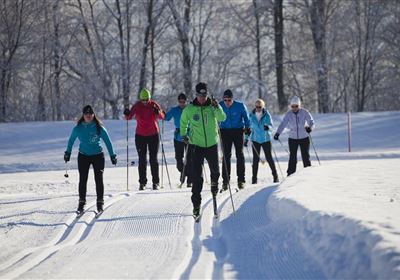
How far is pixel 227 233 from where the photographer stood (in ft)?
25.9

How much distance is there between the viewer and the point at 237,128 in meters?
11.9

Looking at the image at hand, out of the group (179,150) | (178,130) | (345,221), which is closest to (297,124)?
(178,130)

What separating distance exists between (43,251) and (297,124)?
729 cm

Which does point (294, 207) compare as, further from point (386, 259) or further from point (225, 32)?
point (225, 32)

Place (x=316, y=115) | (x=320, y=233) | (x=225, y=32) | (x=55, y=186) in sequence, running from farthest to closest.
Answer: (x=225, y=32)
(x=316, y=115)
(x=55, y=186)
(x=320, y=233)

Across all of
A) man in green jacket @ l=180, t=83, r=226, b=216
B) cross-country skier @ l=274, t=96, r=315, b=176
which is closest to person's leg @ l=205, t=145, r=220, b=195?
man in green jacket @ l=180, t=83, r=226, b=216

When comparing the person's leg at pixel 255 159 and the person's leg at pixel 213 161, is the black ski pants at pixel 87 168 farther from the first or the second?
the person's leg at pixel 255 159

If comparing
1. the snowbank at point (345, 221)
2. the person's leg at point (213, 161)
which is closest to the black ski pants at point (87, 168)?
the person's leg at point (213, 161)

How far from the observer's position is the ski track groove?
254 inches

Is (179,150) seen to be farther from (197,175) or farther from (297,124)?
(197,175)

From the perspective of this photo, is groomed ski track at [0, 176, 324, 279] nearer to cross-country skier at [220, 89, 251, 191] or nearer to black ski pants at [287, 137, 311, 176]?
cross-country skier at [220, 89, 251, 191]

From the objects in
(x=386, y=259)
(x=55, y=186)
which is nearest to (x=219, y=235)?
(x=386, y=259)

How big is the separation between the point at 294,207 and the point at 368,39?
37.0 metres

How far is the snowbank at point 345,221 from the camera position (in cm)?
513
